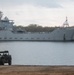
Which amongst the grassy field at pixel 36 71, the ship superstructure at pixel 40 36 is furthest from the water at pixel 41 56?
the ship superstructure at pixel 40 36

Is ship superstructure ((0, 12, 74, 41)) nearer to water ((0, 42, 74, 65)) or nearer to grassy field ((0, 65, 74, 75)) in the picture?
water ((0, 42, 74, 65))

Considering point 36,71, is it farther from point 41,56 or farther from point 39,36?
point 39,36

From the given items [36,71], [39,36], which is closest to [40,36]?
[39,36]

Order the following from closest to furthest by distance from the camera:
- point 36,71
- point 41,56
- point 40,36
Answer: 1. point 36,71
2. point 41,56
3. point 40,36

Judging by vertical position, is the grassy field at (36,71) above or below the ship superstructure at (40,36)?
above

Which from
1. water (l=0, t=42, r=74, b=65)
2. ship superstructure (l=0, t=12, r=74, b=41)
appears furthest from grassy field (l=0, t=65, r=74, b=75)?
ship superstructure (l=0, t=12, r=74, b=41)

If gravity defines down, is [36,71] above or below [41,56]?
above

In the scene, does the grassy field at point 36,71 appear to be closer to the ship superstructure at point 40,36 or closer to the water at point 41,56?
→ the water at point 41,56

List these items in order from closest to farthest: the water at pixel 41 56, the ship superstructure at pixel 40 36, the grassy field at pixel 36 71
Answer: the grassy field at pixel 36 71 → the water at pixel 41 56 → the ship superstructure at pixel 40 36

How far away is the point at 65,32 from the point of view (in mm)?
79250

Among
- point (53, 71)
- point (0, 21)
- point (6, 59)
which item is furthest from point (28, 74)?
point (0, 21)

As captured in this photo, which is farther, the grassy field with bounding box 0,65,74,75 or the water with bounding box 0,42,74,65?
the water with bounding box 0,42,74,65

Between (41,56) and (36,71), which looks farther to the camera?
(41,56)

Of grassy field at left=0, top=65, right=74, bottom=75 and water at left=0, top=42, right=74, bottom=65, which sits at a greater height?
grassy field at left=0, top=65, right=74, bottom=75
